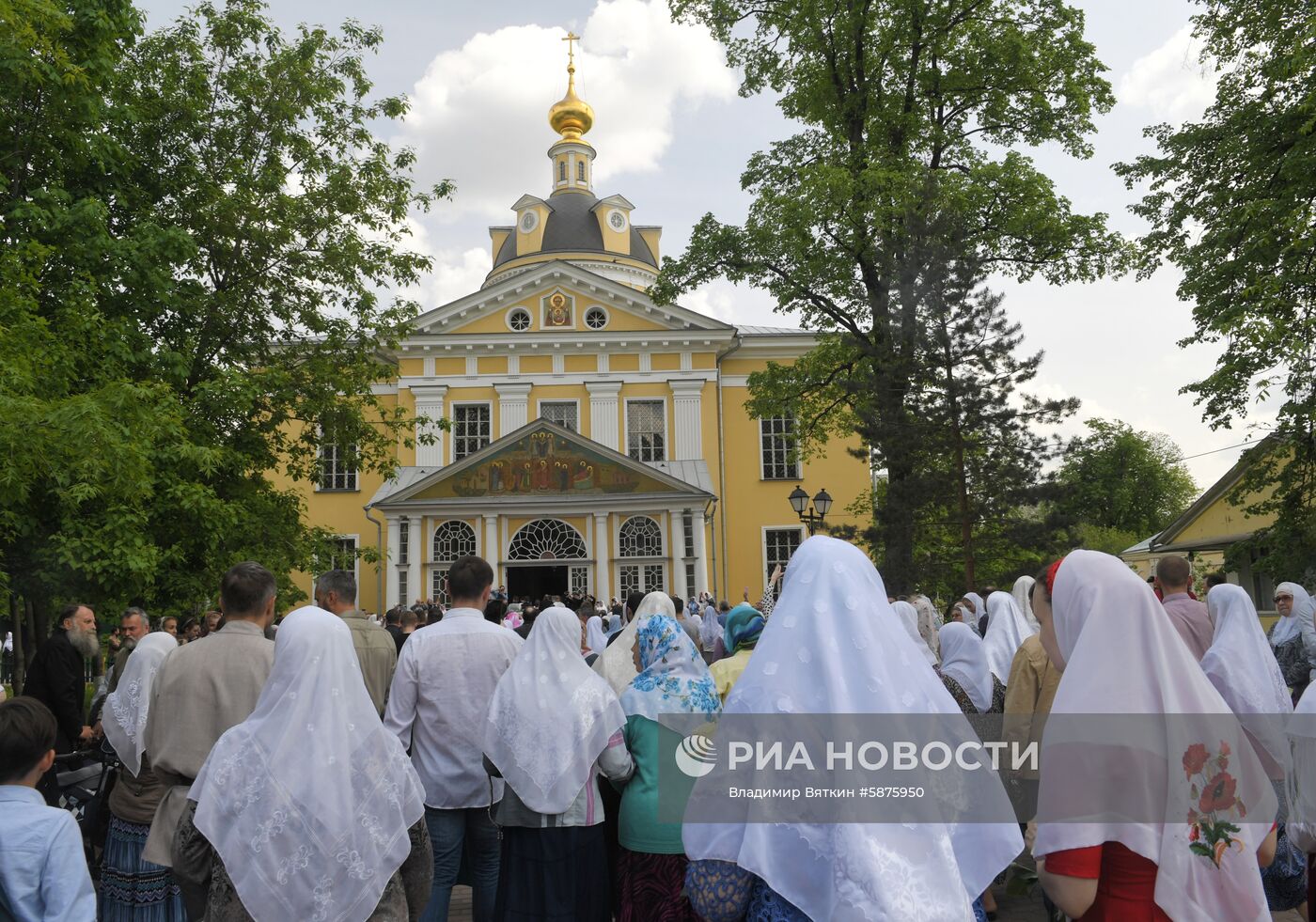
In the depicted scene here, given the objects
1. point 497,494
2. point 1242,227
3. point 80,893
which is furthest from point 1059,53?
point 80,893

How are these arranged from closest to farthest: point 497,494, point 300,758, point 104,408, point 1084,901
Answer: point 1084,901 → point 300,758 → point 104,408 → point 497,494

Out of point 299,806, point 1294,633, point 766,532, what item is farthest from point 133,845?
point 766,532

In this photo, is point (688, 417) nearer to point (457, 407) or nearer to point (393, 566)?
point (457, 407)

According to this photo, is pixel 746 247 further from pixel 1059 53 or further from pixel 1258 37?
pixel 1258 37

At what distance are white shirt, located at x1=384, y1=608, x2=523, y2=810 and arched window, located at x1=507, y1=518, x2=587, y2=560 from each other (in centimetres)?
2346

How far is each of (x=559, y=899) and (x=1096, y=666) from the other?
288 cm

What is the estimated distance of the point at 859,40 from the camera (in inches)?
826

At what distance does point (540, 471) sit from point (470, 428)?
18.8ft

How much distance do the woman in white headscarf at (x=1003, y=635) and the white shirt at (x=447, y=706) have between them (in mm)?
4392

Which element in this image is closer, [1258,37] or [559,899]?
[559,899]

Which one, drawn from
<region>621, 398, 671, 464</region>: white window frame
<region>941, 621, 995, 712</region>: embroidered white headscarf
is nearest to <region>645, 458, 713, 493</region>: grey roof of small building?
<region>621, 398, 671, 464</region>: white window frame

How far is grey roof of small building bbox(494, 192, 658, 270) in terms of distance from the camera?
4512 cm

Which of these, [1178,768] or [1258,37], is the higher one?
[1258,37]

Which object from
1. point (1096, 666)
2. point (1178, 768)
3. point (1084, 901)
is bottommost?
point (1084, 901)
